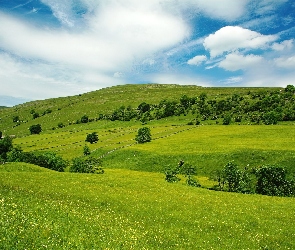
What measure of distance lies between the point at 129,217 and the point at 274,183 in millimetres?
43510

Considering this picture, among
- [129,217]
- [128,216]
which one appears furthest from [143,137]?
[129,217]

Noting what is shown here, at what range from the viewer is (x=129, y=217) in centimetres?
2489

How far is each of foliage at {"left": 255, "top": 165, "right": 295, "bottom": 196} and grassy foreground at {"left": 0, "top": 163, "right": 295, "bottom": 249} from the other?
2186cm

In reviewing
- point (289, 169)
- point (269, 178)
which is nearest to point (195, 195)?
point (269, 178)

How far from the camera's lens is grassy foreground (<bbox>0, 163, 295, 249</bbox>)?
1627 centimetres

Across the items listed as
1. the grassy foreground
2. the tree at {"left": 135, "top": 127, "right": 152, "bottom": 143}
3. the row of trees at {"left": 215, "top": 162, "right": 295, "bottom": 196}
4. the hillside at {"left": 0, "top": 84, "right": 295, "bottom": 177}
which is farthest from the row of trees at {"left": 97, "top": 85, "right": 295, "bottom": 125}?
the grassy foreground

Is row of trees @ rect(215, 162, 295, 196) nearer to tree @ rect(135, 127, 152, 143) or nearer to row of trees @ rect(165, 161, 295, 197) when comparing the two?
row of trees @ rect(165, 161, 295, 197)

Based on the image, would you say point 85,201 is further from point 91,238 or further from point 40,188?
point 91,238

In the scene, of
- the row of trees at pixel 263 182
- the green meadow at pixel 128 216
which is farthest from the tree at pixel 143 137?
the green meadow at pixel 128 216

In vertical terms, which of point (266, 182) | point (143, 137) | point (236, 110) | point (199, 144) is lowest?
point (266, 182)

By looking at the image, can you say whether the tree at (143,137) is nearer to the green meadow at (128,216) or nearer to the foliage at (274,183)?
the foliage at (274,183)

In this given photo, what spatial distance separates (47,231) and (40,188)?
1641 cm

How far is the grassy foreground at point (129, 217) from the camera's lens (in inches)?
640

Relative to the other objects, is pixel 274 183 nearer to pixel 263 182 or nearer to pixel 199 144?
pixel 263 182
